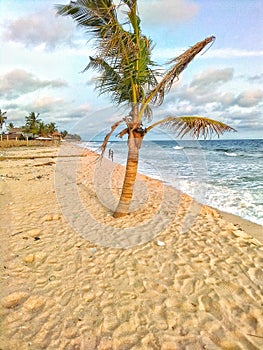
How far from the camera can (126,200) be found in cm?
553

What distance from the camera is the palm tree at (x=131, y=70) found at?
4.51 meters

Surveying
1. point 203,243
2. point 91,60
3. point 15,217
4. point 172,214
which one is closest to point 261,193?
point 172,214

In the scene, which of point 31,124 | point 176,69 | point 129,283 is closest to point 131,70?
point 176,69

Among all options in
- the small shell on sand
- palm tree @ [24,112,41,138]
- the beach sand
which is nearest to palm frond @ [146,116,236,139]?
the beach sand

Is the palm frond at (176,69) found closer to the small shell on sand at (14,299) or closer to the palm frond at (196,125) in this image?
the palm frond at (196,125)

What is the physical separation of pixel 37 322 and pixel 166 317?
1.39m

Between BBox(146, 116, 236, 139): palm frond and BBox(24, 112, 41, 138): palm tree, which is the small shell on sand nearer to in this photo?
BBox(146, 116, 236, 139): palm frond

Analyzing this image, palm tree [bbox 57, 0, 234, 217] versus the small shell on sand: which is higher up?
palm tree [bbox 57, 0, 234, 217]

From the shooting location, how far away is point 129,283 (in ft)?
10.3

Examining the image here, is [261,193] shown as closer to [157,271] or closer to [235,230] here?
[235,230]

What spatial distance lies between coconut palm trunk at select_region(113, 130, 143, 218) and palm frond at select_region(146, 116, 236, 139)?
0.33m

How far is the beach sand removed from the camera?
2346 millimetres

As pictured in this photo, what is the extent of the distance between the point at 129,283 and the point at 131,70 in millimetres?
3896

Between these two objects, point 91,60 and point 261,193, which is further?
point 261,193
